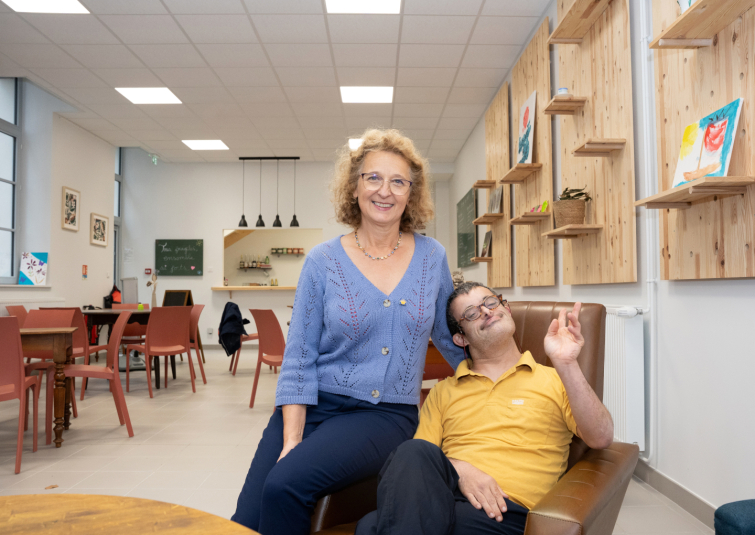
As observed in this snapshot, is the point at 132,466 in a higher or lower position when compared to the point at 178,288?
lower

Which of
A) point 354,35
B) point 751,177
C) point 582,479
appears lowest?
point 582,479

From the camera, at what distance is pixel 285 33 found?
458 cm

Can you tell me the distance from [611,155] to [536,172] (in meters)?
1.41

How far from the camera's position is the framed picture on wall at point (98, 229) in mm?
7619

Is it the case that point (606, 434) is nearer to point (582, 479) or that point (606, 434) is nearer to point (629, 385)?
point (582, 479)

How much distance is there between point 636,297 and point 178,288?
26.6 feet

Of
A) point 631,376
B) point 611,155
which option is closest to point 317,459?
point 631,376

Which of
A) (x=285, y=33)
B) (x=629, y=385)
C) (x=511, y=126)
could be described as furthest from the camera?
(x=511, y=126)

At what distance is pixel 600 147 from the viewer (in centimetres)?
287

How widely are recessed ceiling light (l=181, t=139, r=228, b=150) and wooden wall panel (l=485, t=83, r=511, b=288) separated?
4186 millimetres

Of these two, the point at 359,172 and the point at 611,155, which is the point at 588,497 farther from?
the point at 611,155

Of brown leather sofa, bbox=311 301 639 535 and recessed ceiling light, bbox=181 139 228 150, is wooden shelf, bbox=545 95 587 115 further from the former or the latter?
recessed ceiling light, bbox=181 139 228 150

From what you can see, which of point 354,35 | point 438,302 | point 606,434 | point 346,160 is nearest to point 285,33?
point 354,35

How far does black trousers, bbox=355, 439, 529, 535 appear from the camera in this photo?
1110 mm
